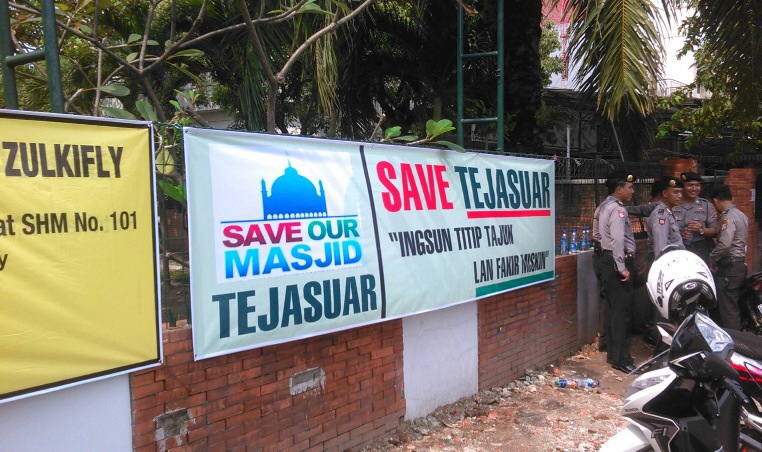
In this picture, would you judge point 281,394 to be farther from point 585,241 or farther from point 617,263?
point 585,241

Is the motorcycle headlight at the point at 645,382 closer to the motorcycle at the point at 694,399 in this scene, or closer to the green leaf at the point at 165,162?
the motorcycle at the point at 694,399

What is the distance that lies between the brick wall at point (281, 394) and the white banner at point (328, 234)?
156 millimetres

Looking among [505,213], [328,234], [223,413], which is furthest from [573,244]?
[223,413]

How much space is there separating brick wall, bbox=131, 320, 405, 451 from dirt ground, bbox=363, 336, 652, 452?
1.06 ft

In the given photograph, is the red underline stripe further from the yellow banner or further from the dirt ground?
the yellow banner

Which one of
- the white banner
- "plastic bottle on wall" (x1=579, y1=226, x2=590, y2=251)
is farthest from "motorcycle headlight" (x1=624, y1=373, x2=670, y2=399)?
"plastic bottle on wall" (x1=579, y1=226, x2=590, y2=251)

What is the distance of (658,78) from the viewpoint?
7016 mm

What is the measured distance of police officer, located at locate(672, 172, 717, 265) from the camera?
769 cm

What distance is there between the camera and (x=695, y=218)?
7.76m

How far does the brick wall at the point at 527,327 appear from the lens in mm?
5703

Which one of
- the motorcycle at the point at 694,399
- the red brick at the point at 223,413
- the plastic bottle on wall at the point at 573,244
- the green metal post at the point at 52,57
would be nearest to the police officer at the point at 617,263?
the plastic bottle on wall at the point at 573,244

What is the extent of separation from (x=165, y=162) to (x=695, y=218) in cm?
669

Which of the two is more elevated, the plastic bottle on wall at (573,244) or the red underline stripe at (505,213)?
the red underline stripe at (505,213)

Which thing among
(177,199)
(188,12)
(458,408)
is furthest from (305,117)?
(177,199)
